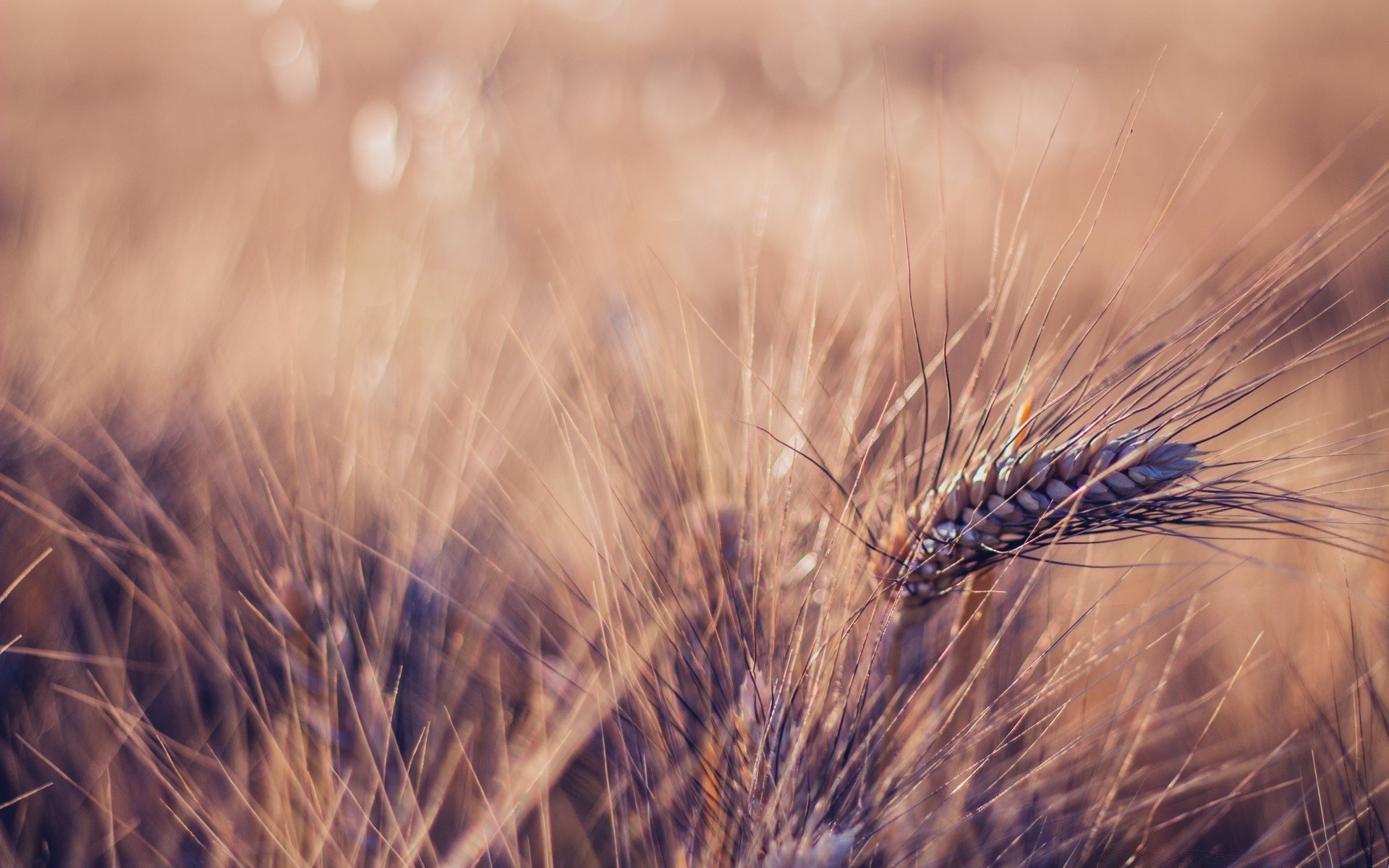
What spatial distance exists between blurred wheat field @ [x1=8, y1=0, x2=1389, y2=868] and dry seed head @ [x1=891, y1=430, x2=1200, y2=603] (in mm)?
24

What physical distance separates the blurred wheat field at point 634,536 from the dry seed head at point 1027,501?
0.02 metres

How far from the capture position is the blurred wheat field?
0.45 m

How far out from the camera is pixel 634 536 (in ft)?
1.79

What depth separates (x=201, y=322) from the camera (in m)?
0.99

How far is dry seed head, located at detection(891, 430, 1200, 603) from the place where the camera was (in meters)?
0.37

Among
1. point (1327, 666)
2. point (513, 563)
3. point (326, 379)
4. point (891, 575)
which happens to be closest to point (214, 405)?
point (326, 379)

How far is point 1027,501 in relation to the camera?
40 centimetres

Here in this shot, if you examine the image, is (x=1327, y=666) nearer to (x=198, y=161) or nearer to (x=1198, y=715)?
(x=1198, y=715)

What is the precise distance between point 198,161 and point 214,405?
133 cm

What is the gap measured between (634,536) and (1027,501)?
0.28 meters

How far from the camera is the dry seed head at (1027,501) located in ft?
1.22

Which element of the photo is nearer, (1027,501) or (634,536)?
(1027,501)

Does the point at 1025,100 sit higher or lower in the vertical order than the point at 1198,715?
higher

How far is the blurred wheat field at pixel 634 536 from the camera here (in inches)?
17.9
